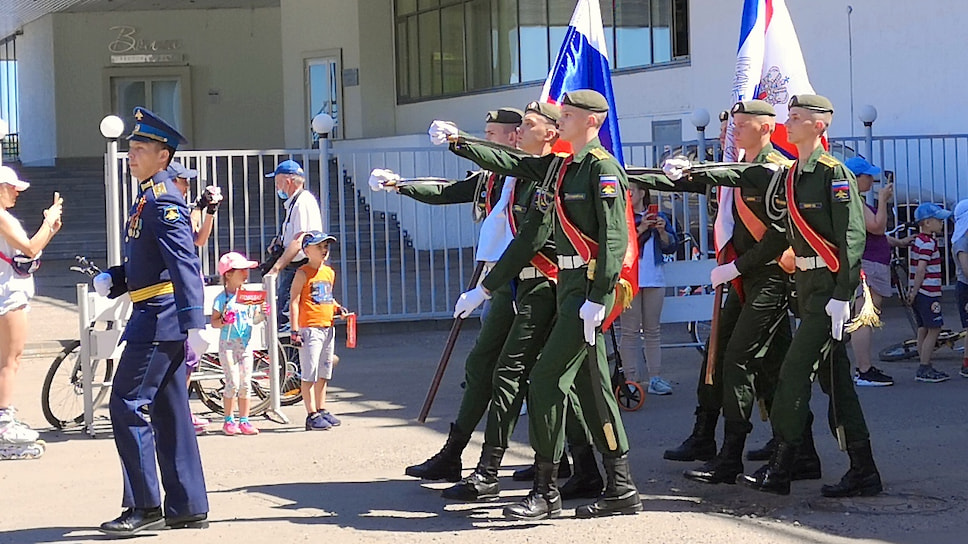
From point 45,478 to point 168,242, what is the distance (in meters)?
2.26

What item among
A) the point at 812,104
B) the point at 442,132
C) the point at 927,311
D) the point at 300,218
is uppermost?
the point at 812,104

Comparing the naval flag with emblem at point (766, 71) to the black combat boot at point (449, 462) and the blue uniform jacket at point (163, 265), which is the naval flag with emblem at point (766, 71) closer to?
the black combat boot at point (449, 462)

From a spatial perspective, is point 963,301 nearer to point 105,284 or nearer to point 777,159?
point 777,159

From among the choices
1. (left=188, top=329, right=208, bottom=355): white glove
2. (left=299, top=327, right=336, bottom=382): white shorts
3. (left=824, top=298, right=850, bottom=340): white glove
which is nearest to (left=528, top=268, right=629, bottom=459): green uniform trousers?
(left=824, top=298, right=850, bottom=340): white glove

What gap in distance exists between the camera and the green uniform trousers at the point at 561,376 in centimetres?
667

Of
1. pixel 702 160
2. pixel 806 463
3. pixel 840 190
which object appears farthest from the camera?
pixel 702 160

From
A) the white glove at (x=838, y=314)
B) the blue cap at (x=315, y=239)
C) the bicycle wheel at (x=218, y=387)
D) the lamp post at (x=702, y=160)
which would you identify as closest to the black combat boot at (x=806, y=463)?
the white glove at (x=838, y=314)

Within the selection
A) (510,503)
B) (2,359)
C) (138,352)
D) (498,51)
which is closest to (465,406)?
(510,503)

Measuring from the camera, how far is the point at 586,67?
800 cm

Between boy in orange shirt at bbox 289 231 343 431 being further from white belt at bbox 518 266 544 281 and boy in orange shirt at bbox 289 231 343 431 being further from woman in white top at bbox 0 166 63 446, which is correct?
white belt at bbox 518 266 544 281

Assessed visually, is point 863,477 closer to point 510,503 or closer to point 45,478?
point 510,503

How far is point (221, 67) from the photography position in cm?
3306

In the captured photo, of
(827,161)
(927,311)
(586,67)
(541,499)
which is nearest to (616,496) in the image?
(541,499)

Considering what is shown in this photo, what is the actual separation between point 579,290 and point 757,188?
1332mm
